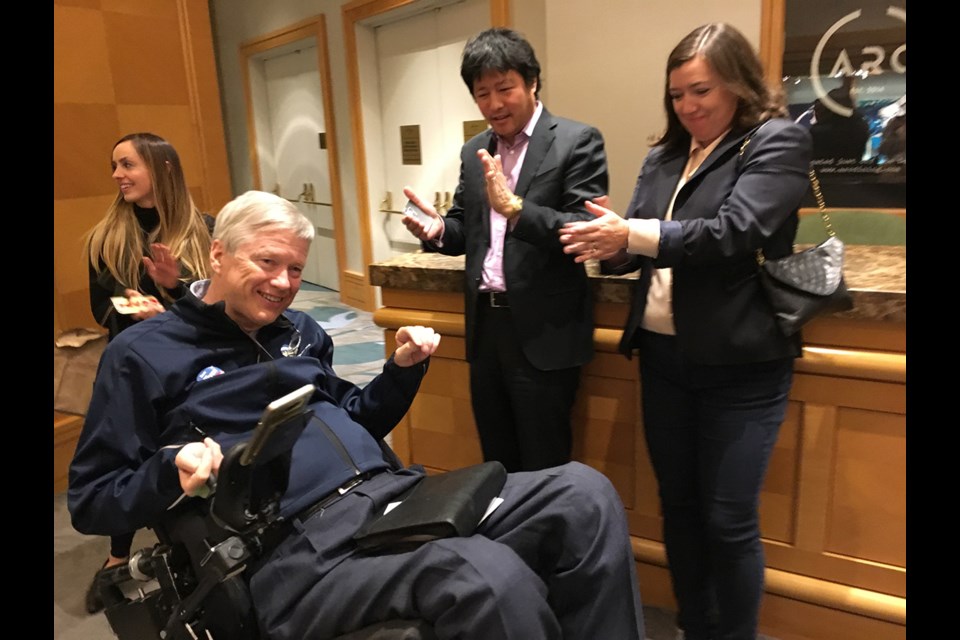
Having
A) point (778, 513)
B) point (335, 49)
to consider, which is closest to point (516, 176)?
point (778, 513)

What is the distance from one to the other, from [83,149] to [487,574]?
279 centimetres

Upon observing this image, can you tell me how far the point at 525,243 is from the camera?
168 centimetres

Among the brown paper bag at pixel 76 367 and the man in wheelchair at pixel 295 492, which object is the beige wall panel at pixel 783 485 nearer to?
the man in wheelchair at pixel 295 492

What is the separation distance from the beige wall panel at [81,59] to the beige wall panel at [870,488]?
3.15 metres

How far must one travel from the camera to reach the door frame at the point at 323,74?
203 inches

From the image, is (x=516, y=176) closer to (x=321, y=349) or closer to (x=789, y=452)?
(x=321, y=349)

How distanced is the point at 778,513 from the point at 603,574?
90 centimetres

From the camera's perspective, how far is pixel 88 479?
3.91ft

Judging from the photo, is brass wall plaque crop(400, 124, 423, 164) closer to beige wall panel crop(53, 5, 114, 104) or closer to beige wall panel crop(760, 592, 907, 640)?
beige wall panel crop(53, 5, 114, 104)

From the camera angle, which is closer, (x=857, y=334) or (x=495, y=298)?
(x=857, y=334)

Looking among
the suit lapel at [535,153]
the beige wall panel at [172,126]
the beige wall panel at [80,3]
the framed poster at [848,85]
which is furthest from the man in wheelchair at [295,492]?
the beige wall panel at [80,3]

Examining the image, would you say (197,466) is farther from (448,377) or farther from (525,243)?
(448,377)

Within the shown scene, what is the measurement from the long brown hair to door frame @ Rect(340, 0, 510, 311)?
322cm

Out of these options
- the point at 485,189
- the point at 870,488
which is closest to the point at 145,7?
the point at 485,189
